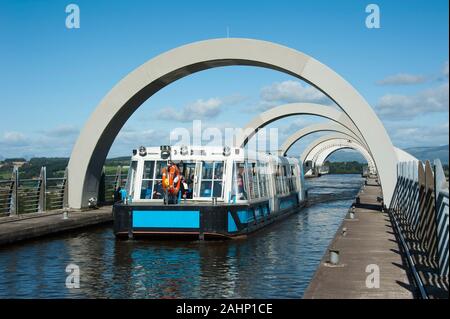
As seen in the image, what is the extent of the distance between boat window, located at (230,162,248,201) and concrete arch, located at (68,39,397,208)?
5563 millimetres

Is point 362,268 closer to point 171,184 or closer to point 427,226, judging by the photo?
point 427,226

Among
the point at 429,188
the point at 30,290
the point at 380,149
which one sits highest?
the point at 380,149

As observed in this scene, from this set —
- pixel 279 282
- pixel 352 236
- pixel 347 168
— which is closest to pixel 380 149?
pixel 352 236

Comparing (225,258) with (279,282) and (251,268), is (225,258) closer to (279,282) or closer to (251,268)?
(251,268)

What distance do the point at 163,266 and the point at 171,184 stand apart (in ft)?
12.9

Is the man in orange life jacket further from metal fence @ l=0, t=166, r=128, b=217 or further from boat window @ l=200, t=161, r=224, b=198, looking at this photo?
metal fence @ l=0, t=166, r=128, b=217

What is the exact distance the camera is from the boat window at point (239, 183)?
16531 mm

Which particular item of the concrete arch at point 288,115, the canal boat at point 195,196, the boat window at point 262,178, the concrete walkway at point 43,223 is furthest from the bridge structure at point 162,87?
the concrete arch at point 288,115

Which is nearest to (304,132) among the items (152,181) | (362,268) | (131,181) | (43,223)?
(152,181)

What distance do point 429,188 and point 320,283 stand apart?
11.1 ft

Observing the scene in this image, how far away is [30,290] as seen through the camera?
10367mm

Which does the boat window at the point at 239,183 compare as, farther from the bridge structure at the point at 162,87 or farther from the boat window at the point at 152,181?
the bridge structure at the point at 162,87

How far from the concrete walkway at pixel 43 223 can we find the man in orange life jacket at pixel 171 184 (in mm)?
3999
